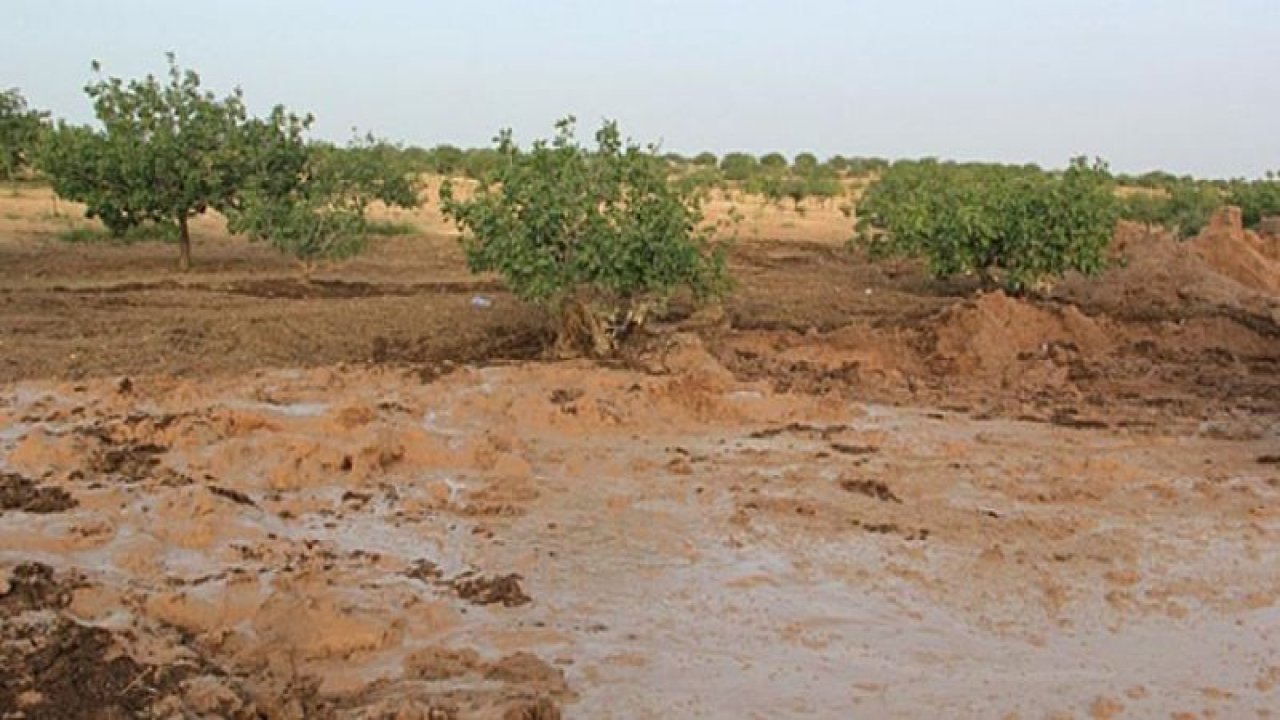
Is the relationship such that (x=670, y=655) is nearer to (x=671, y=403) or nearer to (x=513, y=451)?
(x=513, y=451)

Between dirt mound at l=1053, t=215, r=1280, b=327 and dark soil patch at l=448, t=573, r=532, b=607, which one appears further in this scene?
dirt mound at l=1053, t=215, r=1280, b=327

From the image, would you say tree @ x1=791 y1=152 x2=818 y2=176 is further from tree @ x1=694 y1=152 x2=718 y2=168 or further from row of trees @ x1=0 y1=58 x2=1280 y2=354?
row of trees @ x1=0 y1=58 x2=1280 y2=354

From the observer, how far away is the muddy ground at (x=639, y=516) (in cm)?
563

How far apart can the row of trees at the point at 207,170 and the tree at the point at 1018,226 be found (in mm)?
8138

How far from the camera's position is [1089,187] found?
54.9 feet

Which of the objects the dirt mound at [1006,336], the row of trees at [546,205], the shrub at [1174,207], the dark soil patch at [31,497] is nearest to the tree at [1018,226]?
the row of trees at [546,205]

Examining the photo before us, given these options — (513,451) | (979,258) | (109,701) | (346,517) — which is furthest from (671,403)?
(979,258)

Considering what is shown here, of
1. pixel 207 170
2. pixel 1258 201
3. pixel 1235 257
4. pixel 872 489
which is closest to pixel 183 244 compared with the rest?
pixel 207 170

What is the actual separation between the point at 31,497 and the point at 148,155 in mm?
12159

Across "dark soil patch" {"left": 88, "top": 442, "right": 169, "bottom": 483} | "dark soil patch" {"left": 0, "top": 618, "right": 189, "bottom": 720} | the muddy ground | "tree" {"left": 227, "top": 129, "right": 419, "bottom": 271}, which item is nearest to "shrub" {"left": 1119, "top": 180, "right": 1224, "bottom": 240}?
the muddy ground

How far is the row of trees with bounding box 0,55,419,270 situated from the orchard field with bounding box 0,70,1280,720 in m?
0.43

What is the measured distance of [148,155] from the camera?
19.0 meters

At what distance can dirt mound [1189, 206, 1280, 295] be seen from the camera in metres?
19.8

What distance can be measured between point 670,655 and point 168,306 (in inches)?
482
